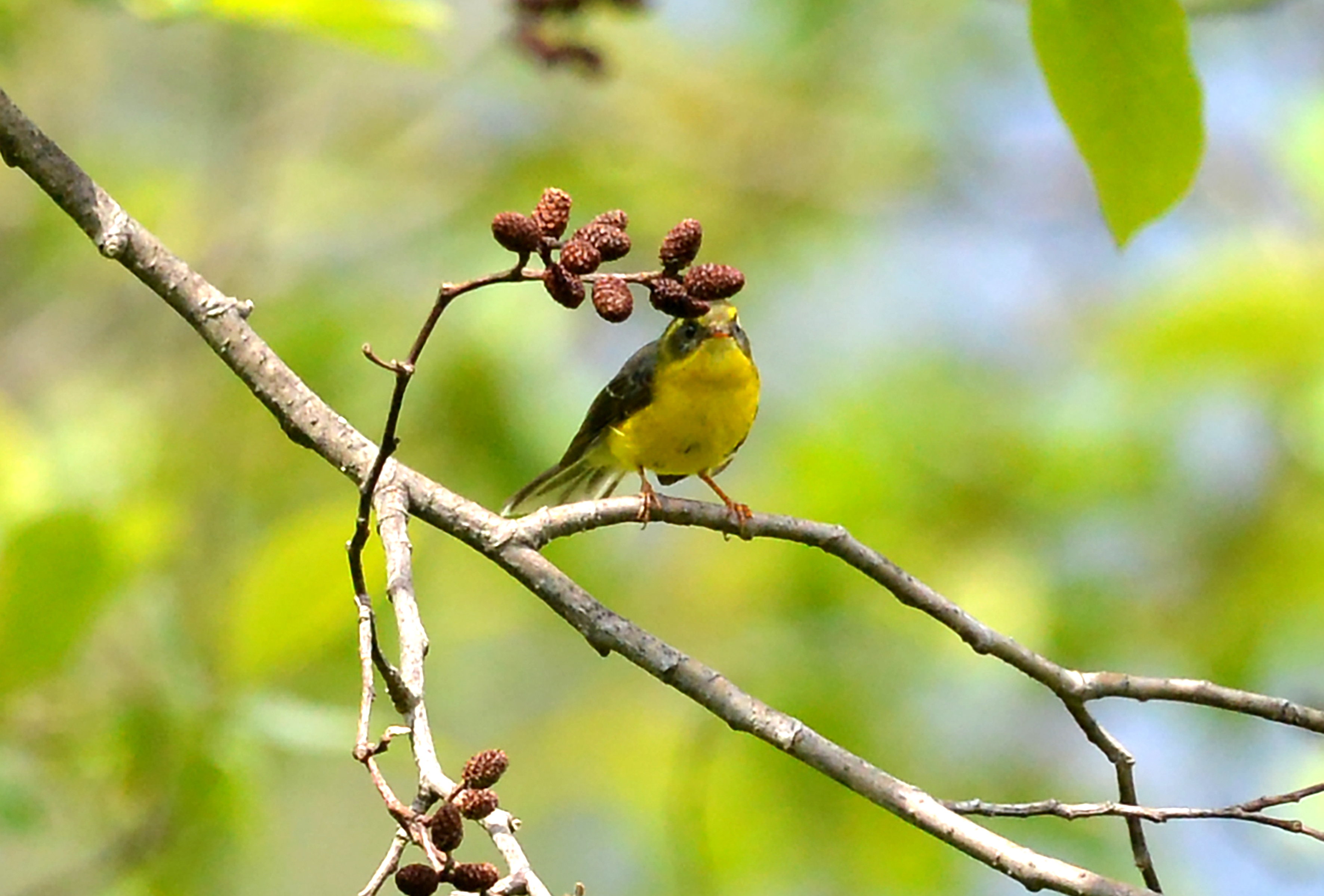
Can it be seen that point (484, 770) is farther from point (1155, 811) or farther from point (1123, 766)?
point (1123, 766)

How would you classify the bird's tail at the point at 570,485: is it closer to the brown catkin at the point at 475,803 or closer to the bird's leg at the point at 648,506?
the bird's leg at the point at 648,506

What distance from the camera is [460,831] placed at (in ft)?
5.03

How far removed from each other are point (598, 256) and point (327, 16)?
1.06 meters

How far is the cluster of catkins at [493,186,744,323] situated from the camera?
1.78 metres

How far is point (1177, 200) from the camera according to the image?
81.7 inches

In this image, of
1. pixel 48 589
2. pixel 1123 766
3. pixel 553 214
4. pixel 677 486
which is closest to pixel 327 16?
pixel 553 214

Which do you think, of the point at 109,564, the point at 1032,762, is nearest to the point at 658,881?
the point at 1032,762

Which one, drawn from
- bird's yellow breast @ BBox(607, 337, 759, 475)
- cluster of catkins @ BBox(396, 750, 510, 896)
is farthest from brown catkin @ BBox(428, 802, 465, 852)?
bird's yellow breast @ BBox(607, 337, 759, 475)

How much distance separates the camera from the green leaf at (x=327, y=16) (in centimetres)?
255

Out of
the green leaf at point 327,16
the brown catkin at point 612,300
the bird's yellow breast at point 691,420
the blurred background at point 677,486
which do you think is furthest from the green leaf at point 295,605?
the brown catkin at point 612,300

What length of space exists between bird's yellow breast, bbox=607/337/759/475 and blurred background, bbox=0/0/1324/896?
0.36m

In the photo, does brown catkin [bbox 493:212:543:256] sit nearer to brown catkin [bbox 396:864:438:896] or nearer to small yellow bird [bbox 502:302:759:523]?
brown catkin [bbox 396:864:438:896]

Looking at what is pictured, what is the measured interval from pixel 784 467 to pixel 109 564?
274 cm

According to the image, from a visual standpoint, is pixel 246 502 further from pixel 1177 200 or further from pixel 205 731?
pixel 1177 200
